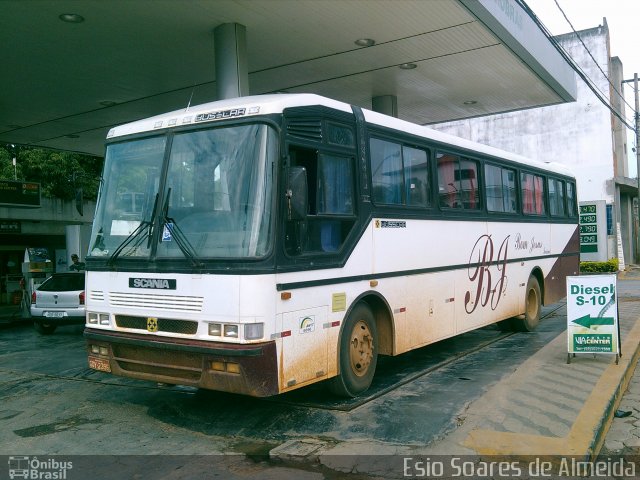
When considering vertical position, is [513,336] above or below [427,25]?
below

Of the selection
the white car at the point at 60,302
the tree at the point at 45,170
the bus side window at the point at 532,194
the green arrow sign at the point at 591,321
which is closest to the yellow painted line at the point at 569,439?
the green arrow sign at the point at 591,321

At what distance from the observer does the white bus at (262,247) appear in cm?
561

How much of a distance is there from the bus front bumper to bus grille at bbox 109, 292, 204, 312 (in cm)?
30

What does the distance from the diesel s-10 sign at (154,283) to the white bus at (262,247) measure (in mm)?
15

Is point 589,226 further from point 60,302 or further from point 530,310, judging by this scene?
point 60,302

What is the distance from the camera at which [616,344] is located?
8.15 meters

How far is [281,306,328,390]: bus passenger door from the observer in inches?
228

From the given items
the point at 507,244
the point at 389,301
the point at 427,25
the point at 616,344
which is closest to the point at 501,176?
the point at 507,244

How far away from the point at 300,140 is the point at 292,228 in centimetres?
91

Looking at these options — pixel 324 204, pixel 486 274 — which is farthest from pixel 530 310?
pixel 324 204

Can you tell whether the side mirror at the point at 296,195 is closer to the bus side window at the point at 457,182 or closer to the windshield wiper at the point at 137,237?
the windshield wiper at the point at 137,237

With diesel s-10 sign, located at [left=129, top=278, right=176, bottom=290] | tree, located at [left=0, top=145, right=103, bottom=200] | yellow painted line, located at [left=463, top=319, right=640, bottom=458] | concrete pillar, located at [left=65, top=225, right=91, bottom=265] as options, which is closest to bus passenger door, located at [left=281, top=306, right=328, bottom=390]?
diesel s-10 sign, located at [left=129, top=278, right=176, bottom=290]

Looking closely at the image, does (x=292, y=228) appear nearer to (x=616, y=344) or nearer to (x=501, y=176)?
(x=616, y=344)

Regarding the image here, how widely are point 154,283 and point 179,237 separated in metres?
0.53
